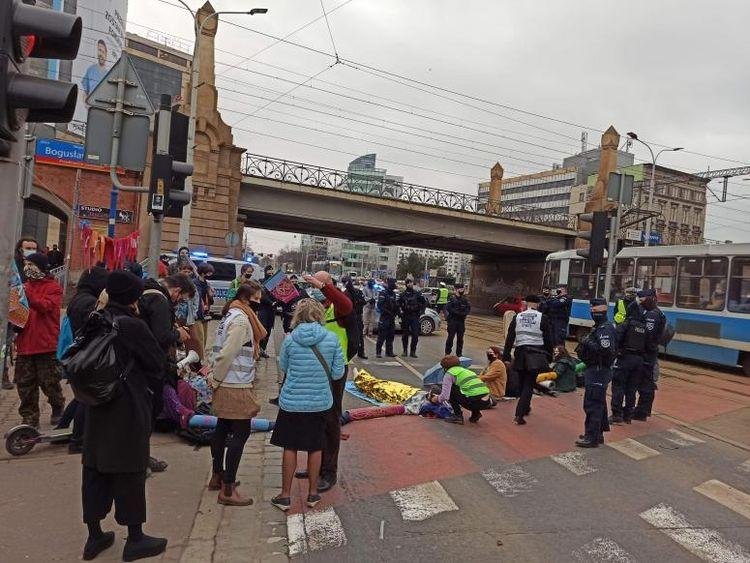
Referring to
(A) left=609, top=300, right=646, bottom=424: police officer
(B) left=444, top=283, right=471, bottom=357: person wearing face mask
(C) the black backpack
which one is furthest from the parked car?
(C) the black backpack

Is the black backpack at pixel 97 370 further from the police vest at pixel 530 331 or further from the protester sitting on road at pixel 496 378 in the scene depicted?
the protester sitting on road at pixel 496 378

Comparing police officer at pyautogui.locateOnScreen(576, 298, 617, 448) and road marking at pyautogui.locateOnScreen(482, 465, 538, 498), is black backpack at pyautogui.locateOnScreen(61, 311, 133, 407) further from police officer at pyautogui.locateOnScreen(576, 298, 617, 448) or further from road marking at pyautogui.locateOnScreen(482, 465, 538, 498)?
police officer at pyautogui.locateOnScreen(576, 298, 617, 448)

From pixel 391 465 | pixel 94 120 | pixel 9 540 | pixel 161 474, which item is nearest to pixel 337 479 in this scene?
pixel 391 465

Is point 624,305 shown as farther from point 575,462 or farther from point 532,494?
point 532,494

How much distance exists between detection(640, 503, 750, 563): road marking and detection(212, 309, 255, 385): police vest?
10.9 feet

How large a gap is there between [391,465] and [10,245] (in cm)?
379

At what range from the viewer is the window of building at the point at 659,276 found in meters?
16.8

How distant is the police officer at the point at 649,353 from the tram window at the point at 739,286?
7.51m

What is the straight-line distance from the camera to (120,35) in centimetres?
5181

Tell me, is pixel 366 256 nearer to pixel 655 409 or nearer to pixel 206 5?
pixel 206 5

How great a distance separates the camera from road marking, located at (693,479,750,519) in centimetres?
531

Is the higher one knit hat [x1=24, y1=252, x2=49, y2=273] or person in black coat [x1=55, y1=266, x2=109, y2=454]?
knit hat [x1=24, y1=252, x2=49, y2=273]

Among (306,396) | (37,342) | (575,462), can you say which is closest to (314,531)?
(306,396)

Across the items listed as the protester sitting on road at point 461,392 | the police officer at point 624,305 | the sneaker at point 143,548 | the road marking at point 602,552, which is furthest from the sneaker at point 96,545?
the police officer at point 624,305
